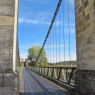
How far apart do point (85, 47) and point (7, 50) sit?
6.83 ft

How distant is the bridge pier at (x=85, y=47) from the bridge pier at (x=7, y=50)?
180cm

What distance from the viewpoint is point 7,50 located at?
2762 mm

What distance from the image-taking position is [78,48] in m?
3.91

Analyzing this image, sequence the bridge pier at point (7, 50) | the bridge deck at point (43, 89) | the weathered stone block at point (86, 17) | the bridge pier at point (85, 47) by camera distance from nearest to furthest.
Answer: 1. the bridge pier at point (7, 50)
2. the bridge pier at point (85, 47)
3. the weathered stone block at point (86, 17)
4. the bridge deck at point (43, 89)

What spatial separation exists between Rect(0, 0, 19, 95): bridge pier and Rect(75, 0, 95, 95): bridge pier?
180cm

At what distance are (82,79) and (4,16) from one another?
260cm

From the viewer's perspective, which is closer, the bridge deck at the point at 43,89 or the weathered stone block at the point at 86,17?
the weathered stone block at the point at 86,17

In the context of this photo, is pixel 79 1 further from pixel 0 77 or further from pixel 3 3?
pixel 0 77

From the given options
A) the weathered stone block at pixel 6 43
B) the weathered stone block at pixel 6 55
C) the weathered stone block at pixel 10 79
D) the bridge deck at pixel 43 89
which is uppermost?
the weathered stone block at pixel 6 43

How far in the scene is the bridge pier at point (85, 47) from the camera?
3.23 meters

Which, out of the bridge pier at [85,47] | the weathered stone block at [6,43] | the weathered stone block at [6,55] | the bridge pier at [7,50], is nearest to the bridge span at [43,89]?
the bridge pier at [85,47]

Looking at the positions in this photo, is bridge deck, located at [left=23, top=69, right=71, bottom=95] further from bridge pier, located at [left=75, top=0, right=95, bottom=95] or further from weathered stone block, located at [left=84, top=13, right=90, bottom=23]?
weathered stone block, located at [left=84, top=13, right=90, bottom=23]

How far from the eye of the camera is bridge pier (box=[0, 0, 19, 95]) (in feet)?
8.72

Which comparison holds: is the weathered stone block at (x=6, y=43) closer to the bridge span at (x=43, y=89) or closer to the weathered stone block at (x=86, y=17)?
the bridge span at (x=43, y=89)
